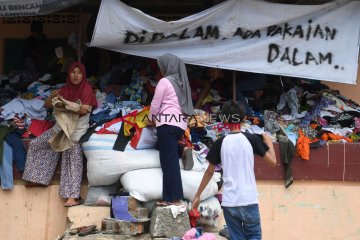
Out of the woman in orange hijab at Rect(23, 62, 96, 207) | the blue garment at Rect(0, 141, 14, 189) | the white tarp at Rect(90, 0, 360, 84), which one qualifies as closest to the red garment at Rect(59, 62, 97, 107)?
the woman in orange hijab at Rect(23, 62, 96, 207)

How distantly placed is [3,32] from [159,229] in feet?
14.7

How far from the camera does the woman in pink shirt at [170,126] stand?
6.98m

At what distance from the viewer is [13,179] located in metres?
7.64

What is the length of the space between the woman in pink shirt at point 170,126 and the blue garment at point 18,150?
1591mm

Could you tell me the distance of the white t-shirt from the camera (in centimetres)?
562

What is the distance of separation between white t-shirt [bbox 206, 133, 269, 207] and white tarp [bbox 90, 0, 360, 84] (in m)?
2.23

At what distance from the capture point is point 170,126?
698 centimetres

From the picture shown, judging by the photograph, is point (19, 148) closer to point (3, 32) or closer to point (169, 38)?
point (169, 38)

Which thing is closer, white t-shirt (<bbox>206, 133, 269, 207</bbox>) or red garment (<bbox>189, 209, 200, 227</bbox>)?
white t-shirt (<bbox>206, 133, 269, 207</bbox>)

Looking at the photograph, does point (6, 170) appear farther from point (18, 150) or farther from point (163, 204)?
point (163, 204)

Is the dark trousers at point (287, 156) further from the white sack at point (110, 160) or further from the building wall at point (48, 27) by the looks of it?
the building wall at point (48, 27)

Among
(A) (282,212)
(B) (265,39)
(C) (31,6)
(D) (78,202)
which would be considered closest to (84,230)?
(D) (78,202)

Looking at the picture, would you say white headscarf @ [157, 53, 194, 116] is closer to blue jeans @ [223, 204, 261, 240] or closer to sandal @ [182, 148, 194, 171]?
sandal @ [182, 148, 194, 171]

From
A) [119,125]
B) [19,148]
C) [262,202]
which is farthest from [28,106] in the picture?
[262,202]
